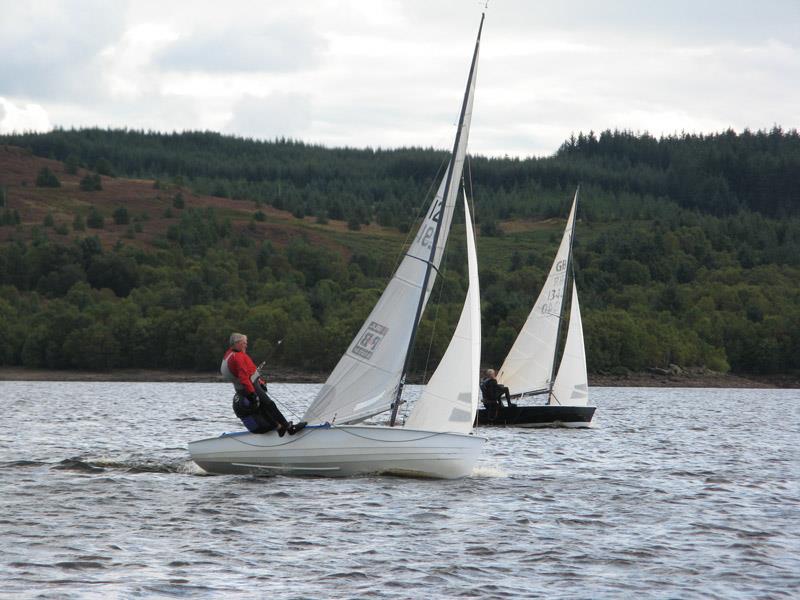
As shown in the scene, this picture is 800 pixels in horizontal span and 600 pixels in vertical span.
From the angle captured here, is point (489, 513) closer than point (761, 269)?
Yes

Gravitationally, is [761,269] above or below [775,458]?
above

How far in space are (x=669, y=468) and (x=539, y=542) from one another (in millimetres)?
12960

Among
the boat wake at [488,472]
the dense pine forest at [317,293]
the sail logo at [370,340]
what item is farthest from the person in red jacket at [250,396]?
the dense pine forest at [317,293]

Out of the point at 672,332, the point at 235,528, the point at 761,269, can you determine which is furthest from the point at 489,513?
the point at 761,269

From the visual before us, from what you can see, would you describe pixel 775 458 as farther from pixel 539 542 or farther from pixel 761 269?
pixel 761 269

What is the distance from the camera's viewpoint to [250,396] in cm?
2361

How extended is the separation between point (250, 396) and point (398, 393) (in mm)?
3089

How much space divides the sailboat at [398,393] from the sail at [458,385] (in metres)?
0.02

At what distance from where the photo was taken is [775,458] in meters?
35.1

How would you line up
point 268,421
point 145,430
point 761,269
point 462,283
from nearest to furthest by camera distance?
point 268,421 < point 145,430 < point 462,283 < point 761,269

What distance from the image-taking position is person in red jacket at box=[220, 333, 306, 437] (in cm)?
2355

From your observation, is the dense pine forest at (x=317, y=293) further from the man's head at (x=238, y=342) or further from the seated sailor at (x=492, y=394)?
the man's head at (x=238, y=342)

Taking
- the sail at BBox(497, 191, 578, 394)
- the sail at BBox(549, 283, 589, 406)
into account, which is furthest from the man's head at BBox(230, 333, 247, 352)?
the sail at BBox(549, 283, 589, 406)

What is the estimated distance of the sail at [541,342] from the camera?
44.7 metres
